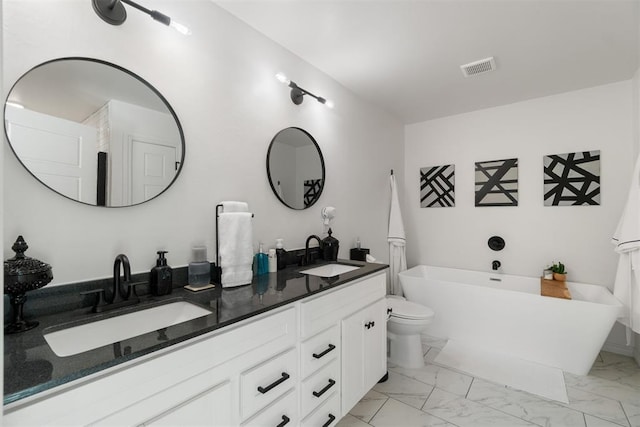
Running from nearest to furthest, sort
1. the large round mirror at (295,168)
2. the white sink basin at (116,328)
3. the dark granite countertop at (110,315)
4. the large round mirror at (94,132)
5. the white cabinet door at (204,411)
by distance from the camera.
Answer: the dark granite countertop at (110,315) < the white cabinet door at (204,411) < the white sink basin at (116,328) < the large round mirror at (94,132) < the large round mirror at (295,168)

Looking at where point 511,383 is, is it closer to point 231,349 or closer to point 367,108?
point 231,349

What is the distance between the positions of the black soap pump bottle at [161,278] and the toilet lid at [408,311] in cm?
174

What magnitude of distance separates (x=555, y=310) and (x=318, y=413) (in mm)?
2132

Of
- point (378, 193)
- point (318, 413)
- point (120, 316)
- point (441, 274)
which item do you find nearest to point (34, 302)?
point (120, 316)

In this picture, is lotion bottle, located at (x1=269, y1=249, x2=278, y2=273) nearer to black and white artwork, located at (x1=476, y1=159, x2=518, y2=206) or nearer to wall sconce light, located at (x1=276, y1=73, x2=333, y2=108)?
wall sconce light, located at (x1=276, y1=73, x2=333, y2=108)

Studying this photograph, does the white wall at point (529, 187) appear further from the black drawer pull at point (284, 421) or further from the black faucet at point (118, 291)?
the black faucet at point (118, 291)

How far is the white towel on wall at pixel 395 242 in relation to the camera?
3.33m

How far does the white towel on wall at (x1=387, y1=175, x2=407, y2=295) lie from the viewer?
3.33m

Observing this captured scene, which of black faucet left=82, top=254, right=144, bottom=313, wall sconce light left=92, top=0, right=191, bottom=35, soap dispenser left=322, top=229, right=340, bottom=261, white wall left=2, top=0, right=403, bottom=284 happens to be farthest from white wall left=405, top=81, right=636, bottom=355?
black faucet left=82, top=254, right=144, bottom=313

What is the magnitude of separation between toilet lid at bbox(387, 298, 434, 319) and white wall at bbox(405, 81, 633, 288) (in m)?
1.30

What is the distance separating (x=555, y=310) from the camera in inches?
93.5

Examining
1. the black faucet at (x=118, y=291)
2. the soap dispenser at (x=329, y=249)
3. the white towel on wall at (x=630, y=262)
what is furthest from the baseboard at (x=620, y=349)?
the black faucet at (x=118, y=291)

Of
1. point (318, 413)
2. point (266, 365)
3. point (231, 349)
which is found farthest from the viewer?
point (318, 413)

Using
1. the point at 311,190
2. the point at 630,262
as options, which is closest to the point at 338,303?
the point at 311,190
